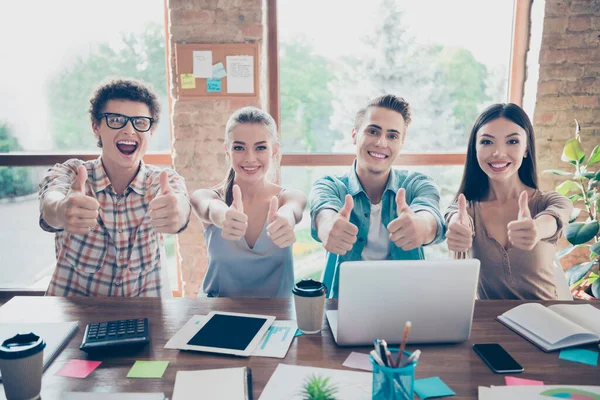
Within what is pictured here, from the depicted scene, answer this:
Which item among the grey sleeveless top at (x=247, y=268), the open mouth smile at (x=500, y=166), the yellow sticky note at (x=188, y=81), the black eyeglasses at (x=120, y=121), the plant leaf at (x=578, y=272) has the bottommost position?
the plant leaf at (x=578, y=272)

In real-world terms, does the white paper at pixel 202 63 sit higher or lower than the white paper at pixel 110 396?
higher

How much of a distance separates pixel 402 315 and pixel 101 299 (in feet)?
3.26

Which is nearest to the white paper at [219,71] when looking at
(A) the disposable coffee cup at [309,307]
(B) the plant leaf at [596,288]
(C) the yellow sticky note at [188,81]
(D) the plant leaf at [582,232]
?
(C) the yellow sticky note at [188,81]

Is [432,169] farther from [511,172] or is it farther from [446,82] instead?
[511,172]

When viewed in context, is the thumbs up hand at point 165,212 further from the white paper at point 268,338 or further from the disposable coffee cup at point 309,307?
the disposable coffee cup at point 309,307

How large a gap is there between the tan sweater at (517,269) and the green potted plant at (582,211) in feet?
2.49

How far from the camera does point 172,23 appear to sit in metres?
2.68

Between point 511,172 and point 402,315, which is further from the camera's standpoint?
point 511,172

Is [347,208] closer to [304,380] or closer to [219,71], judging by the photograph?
[304,380]

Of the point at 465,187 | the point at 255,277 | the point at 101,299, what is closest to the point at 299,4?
the point at 465,187

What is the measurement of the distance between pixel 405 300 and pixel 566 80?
7.79ft

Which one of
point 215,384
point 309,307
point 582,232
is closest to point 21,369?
point 215,384

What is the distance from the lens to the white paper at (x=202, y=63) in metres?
2.67

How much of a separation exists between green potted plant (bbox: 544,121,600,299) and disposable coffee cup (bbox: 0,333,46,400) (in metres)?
2.50
